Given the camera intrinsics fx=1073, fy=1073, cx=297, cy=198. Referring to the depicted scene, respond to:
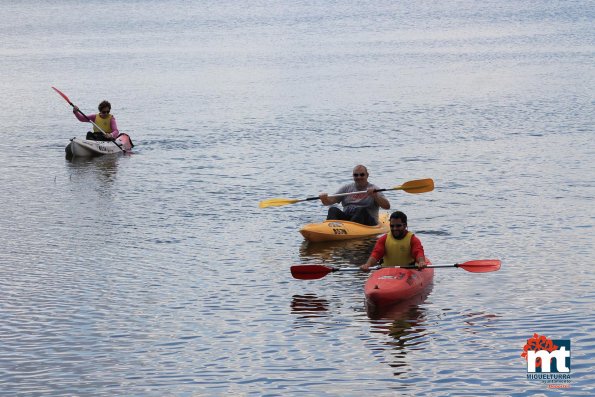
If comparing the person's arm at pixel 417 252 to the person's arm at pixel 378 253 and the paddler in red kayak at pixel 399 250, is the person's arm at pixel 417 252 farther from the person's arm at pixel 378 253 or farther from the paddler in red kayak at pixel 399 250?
the person's arm at pixel 378 253

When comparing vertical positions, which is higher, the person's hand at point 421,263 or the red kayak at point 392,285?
the person's hand at point 421,263

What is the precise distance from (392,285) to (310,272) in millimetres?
1669

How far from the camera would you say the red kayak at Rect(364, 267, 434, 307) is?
15516 mm

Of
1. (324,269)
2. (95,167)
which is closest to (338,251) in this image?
(324,269)

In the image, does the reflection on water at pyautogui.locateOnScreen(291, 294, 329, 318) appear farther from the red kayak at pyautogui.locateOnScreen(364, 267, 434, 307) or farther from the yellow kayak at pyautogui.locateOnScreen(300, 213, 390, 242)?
the yellow kayak at pyautogui.locateOnScreen(300, 213, 390, 242)

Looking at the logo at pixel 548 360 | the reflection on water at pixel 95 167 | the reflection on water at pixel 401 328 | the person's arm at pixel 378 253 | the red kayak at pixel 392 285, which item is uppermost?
the reflection on water at pixel 95 167

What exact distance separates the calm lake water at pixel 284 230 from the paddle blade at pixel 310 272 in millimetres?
412

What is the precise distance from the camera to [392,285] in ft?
51.4

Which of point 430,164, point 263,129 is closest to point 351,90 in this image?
point 263,129

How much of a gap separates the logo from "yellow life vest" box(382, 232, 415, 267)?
2.66 m

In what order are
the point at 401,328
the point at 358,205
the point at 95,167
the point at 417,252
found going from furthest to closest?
the point at 95,167 < the point at 358,205 < the point at 417,252 < the point at 401,328

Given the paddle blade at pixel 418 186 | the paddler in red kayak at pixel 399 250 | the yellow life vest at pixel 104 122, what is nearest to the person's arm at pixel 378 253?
the paddler in red kayak at pixel 399 250

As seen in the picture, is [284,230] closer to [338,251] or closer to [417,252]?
[338,251]

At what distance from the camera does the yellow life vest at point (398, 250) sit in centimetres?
1636
